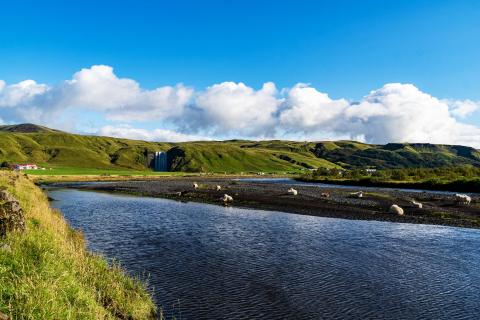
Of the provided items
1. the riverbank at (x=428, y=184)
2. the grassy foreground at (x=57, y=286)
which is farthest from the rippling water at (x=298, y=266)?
the riverbank at (x=428, y=184)

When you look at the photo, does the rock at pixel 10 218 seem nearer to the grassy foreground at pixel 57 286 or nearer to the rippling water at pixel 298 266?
the grassy foreground at pixel 57 286

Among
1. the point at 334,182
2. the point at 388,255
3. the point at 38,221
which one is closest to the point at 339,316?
the point at 388,255

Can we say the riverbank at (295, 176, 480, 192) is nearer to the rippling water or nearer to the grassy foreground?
the rippling water

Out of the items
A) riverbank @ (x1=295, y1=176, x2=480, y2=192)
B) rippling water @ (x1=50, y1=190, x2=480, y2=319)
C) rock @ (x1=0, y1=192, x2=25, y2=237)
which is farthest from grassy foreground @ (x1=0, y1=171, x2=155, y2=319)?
riverbank @ (x1=295, y1=176, x2=480, y2=192)

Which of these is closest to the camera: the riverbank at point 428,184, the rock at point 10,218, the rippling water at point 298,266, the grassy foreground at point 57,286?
the grassy foreground at point 57,286

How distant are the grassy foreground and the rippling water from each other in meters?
3.03

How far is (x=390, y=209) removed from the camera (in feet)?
210

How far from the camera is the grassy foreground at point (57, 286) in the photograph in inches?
499

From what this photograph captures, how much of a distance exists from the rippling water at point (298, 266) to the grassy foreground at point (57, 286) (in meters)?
3.03

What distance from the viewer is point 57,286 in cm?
1464

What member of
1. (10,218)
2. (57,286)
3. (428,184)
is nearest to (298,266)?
(57,286)

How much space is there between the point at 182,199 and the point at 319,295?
65.5 m

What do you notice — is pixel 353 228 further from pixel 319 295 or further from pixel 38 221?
pixel 38 221

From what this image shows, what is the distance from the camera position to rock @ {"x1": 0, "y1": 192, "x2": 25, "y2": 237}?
66.3 ft
